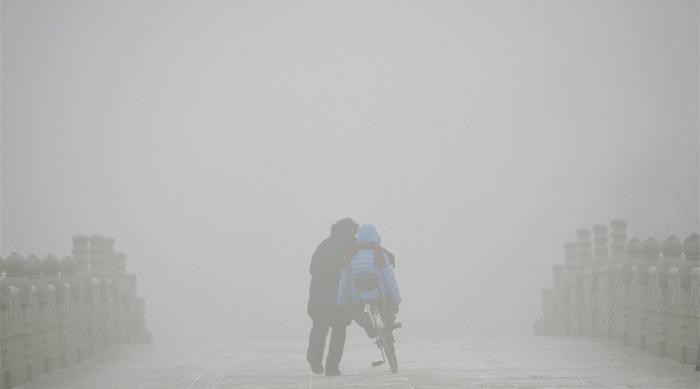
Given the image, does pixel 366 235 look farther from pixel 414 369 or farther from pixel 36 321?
pixel 36 321

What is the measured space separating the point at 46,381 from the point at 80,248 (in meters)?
7.56

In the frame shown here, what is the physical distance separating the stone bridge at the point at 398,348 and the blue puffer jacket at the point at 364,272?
0.88m

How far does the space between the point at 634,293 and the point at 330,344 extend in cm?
536

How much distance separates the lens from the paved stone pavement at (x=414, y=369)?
15.8 m

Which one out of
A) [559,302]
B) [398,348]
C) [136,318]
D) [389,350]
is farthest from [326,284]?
[559,302]

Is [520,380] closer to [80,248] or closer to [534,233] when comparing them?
[80,248]

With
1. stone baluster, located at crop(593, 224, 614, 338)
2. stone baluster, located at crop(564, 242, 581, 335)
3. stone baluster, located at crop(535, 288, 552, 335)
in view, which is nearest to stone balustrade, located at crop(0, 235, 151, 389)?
stone baluster, located at crop(593, 224, 614, 338)

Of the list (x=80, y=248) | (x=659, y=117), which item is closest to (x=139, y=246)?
(x=659, y=117)

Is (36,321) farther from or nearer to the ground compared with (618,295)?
farther from the ground

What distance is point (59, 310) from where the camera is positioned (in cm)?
1977

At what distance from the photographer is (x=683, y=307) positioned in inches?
696

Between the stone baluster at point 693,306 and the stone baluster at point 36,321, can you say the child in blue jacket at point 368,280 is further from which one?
the stone baluster at point 36,321

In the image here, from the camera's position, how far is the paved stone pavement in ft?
A: 51.9

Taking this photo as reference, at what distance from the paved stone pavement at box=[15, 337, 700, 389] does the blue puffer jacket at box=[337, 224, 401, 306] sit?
0.88 meters
